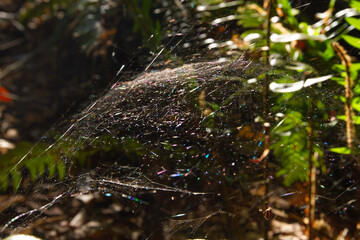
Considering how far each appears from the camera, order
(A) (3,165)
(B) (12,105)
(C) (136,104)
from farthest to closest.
Result: (B) (12,105) → (A) (3,165) → (C) (136,104)

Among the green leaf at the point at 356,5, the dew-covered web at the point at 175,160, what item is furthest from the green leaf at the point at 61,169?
the green leaf at the point at 356,5

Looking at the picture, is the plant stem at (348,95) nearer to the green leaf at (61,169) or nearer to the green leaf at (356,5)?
the green leaf at (356,5)

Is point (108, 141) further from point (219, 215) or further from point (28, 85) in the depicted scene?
point (28, 85)

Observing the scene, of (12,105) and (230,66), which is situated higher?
(230,66)

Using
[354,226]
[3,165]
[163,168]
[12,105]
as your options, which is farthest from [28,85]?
[354,226]

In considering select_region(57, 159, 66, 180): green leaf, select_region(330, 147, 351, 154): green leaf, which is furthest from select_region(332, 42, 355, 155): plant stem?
select_region(57, 159, 66, 180): green leaf

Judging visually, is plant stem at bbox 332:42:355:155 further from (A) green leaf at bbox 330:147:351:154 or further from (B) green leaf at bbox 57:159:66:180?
(B) green leaf at bbox 57:159:66:180

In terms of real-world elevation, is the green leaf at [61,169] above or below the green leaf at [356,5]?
below

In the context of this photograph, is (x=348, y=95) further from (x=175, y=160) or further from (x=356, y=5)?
(x=175, y=160)
